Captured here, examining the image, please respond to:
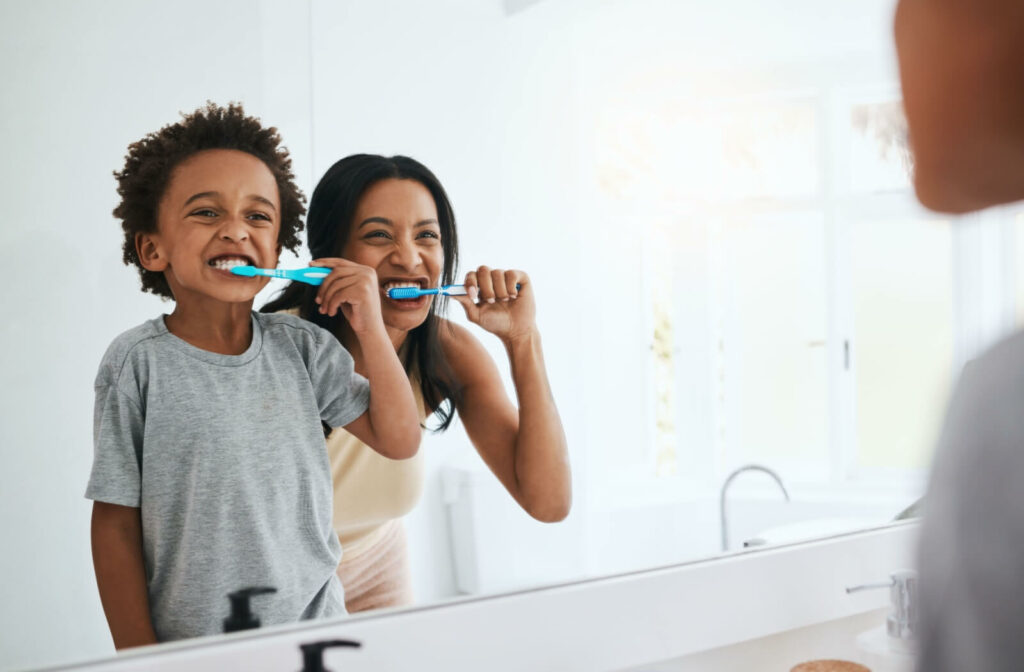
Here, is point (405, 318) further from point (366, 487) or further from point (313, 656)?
point (313, 656)

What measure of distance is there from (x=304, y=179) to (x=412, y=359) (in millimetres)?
188

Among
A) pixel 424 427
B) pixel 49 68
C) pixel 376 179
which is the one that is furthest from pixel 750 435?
pixel 49 68

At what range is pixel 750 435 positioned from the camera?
41.5 inches

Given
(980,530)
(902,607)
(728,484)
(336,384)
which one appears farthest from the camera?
(728,484)

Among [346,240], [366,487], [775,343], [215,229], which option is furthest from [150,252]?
[775,343]

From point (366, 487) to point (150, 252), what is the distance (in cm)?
27

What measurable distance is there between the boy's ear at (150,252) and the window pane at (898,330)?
83cm

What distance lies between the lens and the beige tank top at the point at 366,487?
2.49 feet

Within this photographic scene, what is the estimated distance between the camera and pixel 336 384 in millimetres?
754

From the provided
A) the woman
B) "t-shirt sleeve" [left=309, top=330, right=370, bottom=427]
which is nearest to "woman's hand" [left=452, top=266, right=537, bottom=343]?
the woman

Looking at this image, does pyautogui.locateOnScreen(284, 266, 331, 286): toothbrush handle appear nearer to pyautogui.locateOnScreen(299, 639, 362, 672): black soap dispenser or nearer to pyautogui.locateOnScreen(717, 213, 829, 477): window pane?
pyautogui.locateOnScreen(299, 639, 362, 672): black soap dispenser

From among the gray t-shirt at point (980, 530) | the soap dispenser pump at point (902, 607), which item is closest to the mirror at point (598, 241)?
the soap dispenser pump at point (902, 607)

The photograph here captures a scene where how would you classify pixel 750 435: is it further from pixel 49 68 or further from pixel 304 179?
pixel 49 68

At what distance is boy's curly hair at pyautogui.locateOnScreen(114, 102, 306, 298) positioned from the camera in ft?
2.16
